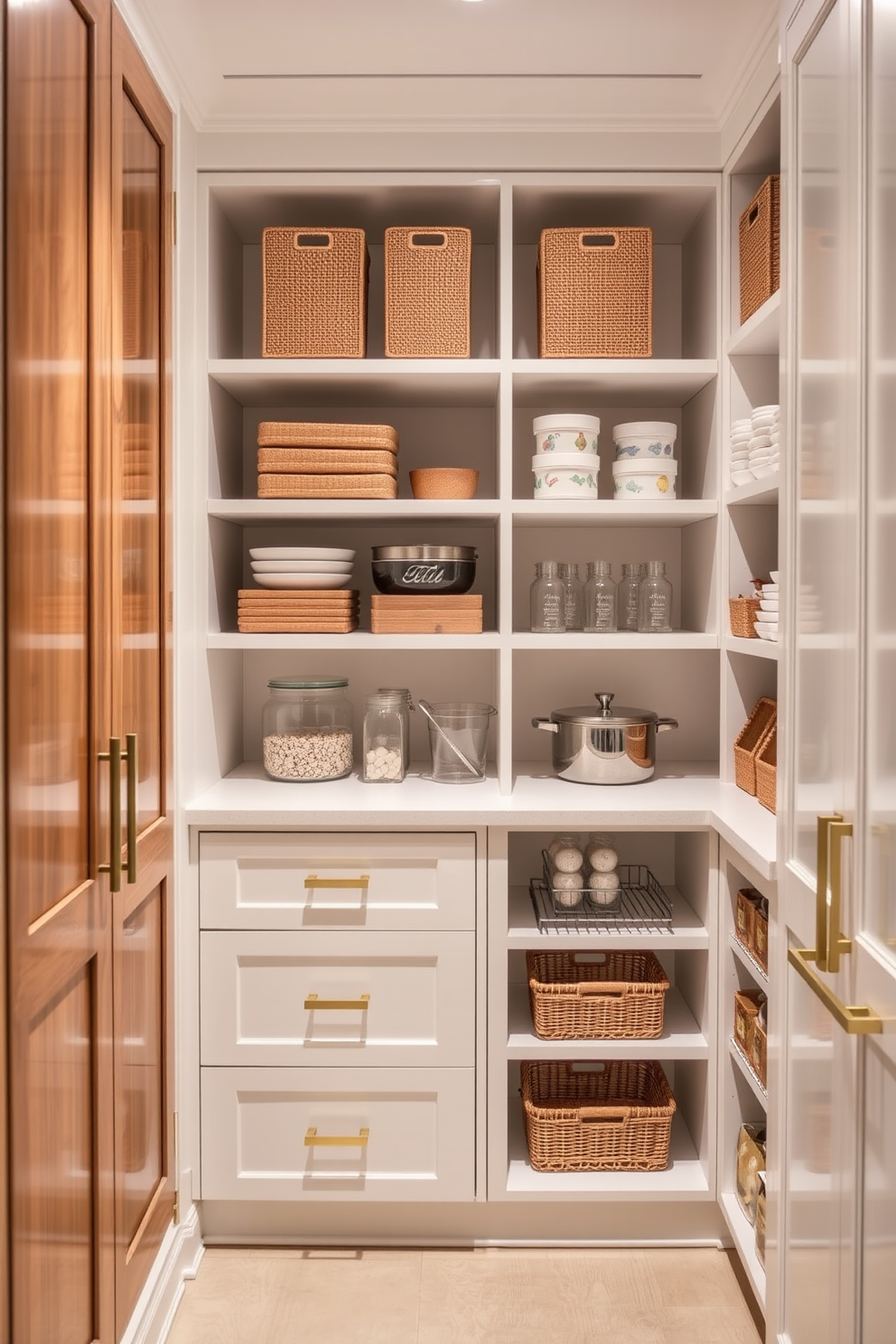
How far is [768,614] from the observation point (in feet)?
6.80

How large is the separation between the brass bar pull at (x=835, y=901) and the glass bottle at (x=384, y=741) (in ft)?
4.25

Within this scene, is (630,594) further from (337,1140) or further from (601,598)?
(337,1140)

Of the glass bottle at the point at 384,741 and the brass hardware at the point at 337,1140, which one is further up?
the glass bottle at the point at 384,741

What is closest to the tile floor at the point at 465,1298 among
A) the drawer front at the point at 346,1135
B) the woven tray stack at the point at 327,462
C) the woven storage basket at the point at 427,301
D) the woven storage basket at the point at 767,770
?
the drawer front at the point at 346,1135

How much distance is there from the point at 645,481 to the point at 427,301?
65 centimetres

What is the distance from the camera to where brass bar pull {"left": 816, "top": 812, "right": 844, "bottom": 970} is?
128cm

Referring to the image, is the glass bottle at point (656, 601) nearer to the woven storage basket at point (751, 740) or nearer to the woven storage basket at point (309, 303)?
the woven storage basket at point (751, 740)

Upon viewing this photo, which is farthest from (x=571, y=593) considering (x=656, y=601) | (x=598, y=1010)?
(x=598, y=1010)

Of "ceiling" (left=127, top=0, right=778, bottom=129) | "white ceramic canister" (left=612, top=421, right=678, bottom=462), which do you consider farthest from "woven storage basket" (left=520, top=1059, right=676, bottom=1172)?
"ceiling" (left=127, top=0, right=778, bottom=129)

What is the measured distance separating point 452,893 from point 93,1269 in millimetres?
938

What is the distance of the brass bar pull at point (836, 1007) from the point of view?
1171 millimetres

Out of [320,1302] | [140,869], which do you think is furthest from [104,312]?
[320,1302]

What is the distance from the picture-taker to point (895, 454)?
44.4 inches

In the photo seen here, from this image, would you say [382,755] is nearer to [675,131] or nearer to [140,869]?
[140,869]
